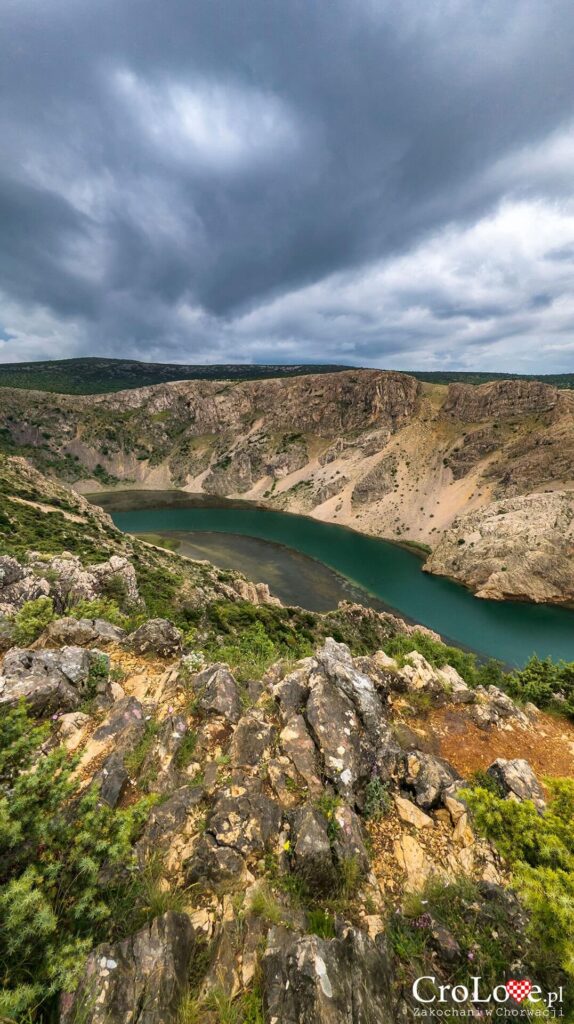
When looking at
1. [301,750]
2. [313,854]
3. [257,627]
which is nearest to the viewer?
[313,854]

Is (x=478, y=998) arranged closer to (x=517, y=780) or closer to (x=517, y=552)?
(x=517, y=780)

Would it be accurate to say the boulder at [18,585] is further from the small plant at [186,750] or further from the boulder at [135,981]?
the boulder at [135,981]

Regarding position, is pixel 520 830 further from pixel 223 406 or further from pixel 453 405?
pixel 223 406

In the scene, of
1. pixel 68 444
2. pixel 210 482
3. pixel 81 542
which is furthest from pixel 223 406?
pixel 81 542

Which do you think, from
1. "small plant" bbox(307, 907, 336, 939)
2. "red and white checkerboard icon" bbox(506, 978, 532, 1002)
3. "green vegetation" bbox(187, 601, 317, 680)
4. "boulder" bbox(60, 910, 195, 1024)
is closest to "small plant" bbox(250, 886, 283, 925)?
"small plant" bbox(307, 907, 336, 939)

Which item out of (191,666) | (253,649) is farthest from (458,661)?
(191,666)
